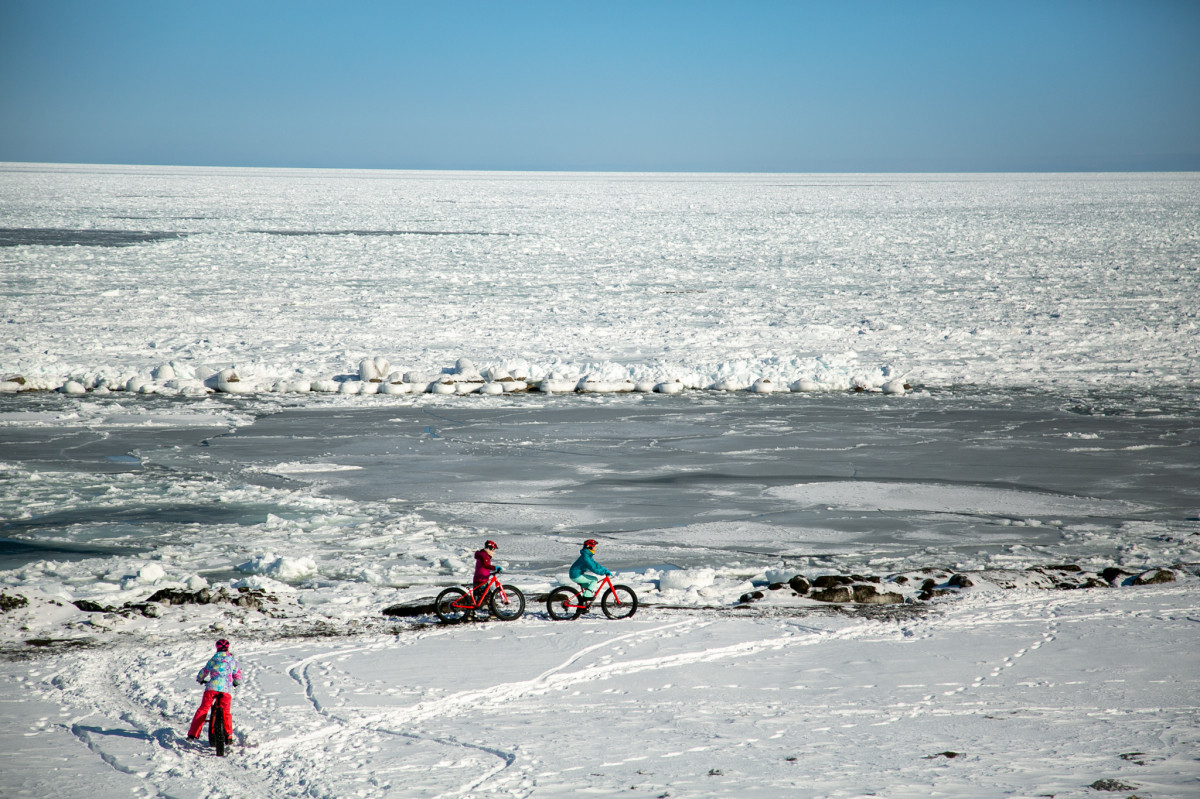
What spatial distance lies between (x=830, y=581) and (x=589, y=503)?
2992 millimetres

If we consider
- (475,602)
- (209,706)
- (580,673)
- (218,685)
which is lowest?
(580,673)

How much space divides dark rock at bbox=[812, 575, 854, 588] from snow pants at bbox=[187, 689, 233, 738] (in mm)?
4382

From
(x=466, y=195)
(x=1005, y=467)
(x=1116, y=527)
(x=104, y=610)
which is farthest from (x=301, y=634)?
(x=466, y=195)

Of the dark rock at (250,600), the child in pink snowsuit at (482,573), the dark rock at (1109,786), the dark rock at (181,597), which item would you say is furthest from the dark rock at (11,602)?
the dark rock at (1109,786)

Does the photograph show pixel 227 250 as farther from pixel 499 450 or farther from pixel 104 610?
pixel 104 610

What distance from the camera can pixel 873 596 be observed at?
25.5 ft

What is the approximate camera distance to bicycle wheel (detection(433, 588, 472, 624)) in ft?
23.9

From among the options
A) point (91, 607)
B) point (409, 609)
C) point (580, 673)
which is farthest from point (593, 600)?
point (91, 607)

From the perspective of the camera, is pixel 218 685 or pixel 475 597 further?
pixel 475 597

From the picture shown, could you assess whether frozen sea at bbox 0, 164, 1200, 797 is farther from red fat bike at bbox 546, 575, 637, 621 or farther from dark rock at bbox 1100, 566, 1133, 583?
dark rock at bbox 1100, 566, 1133, 583

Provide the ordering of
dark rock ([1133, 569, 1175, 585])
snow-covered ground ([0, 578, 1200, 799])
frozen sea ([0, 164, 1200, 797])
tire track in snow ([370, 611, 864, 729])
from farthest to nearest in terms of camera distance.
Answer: dark rock ([1133, 569, 1175, 585]), tire track in snow ([370, 611, 864, 729]), frozen sea ([0, 164, 1200, 797]), snow-covered ground ([0, 578, 1200, 799])

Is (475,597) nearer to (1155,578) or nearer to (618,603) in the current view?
(618,603)

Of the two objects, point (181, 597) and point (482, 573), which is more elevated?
point (482, 573)

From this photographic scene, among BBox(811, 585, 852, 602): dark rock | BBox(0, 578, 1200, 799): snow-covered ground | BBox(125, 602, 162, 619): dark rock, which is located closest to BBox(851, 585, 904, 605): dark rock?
BBox(811, 585, 852, 602): dark rock
